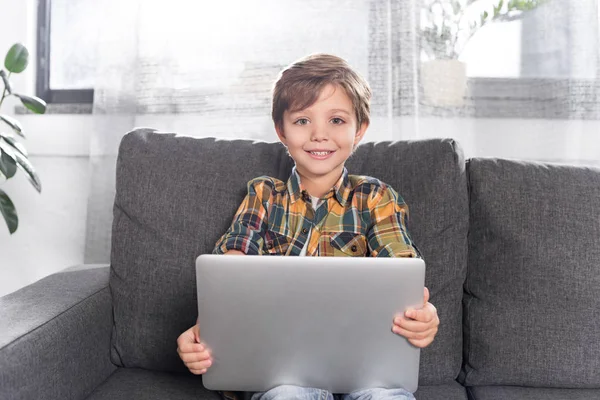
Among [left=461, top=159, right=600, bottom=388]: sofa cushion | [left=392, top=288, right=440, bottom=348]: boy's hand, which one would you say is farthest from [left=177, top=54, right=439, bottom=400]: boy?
Answer: [left=392, top=288, right=440, bottom=348]: boy's hand

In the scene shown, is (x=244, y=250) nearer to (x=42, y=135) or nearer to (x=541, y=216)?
(x=541, y=216)

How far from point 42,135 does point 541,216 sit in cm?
166

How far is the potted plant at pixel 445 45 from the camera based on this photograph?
2.03 metres

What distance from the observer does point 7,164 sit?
75.3 inches

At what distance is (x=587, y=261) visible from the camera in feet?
4.56

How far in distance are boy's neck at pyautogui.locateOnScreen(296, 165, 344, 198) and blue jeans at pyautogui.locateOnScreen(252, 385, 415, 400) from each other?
0.49m

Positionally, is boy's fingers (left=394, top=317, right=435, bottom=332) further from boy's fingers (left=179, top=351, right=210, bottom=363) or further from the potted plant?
the potted plant

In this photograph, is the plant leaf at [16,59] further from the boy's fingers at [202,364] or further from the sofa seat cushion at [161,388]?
the boy's fingers at [202,364]

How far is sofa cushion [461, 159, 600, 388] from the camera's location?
4.49ft

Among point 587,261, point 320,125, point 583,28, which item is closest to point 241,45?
point 320,125

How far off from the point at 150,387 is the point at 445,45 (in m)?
1.36

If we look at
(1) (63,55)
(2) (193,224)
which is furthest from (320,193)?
(1) (63,55)

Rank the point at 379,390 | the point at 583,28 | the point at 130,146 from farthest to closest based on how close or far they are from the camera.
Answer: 1. the point at 583,28
2. the point at 130,146
3. the point at 379,390

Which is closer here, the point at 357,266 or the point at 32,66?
the point at 357,266
